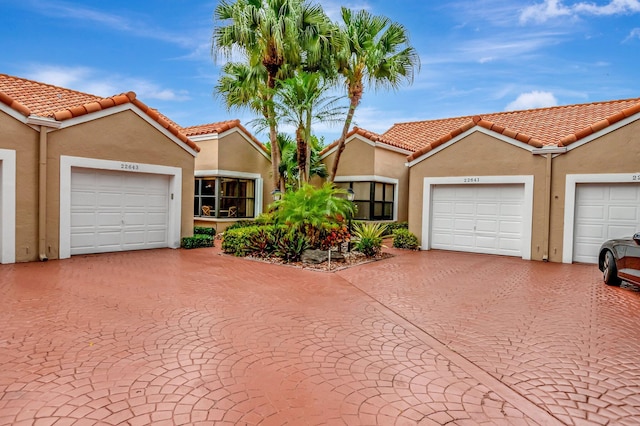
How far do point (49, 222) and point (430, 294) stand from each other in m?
10.1

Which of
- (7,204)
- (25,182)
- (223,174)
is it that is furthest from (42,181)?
(223,174)

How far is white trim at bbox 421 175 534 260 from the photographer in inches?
497

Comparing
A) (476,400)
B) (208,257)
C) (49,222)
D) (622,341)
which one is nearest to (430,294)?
(622,341)

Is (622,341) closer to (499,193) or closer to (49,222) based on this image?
(499,193)

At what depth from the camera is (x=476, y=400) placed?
3.73m

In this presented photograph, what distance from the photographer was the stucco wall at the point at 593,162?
11.2 m

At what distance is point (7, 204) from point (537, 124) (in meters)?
17.8

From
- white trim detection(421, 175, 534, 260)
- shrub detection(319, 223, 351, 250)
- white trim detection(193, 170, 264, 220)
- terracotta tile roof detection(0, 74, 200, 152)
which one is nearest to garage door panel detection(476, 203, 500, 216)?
white trim detection(421, 175, 534, 260)

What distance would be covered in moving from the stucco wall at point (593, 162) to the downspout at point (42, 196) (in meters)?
14.6

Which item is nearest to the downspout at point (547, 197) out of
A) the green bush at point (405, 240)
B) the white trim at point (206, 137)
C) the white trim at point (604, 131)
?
the white trim at point (604, 131)

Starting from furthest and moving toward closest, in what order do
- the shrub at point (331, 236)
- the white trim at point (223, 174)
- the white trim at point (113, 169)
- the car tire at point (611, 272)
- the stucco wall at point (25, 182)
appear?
1. the white trim at point (223, 174)
2. the shrub at point (331, 236)
3. the white trim at point (113, 169)
4. the stucco wall at point (25, 182)
5. the car tire at point (611, 272)

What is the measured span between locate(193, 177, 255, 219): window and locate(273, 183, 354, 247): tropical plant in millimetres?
6251

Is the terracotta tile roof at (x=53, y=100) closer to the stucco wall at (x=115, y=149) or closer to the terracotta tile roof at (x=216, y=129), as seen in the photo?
the stucco wall at (x=115, y=149)

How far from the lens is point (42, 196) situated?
414 inches
